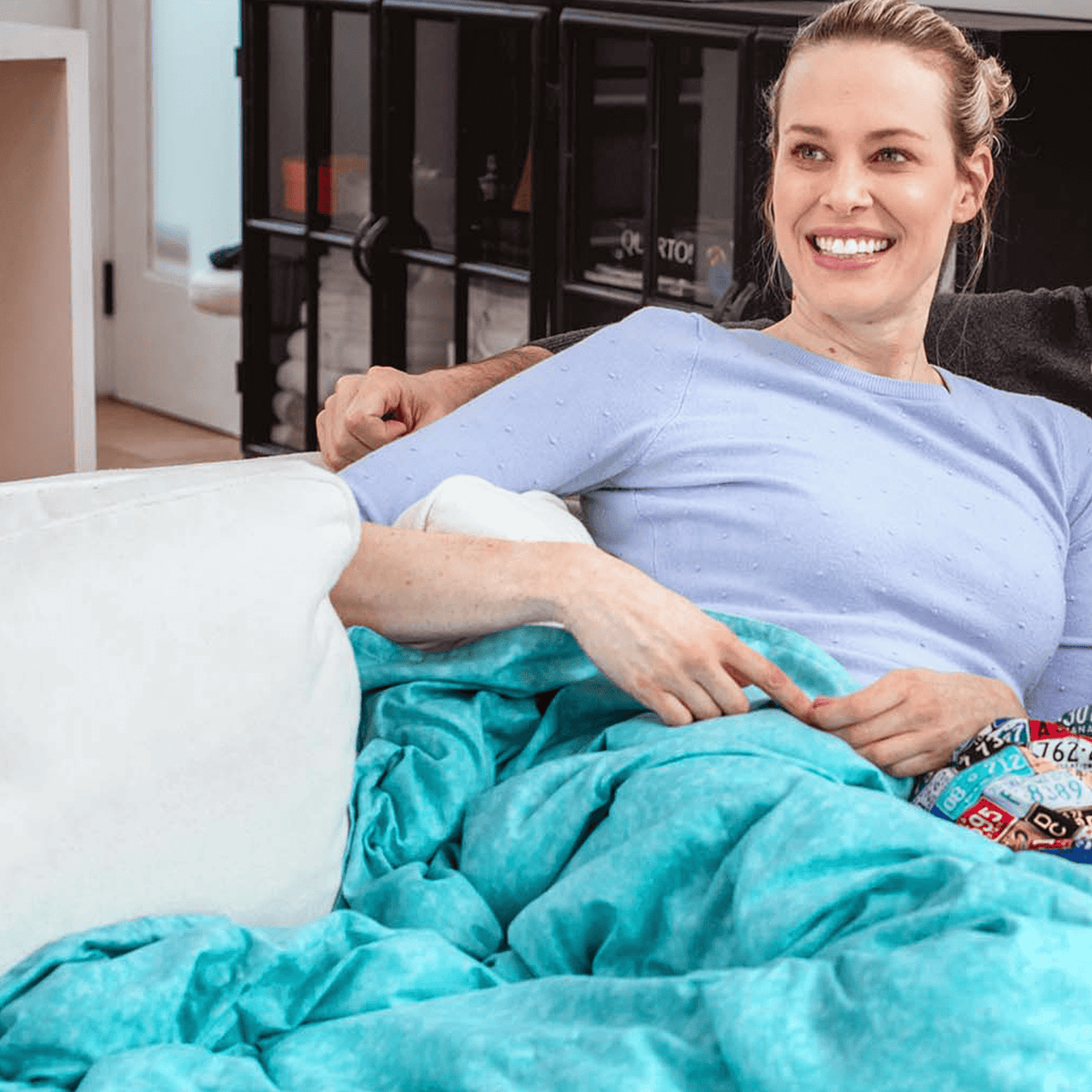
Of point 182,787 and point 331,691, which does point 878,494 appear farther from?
point 182,787

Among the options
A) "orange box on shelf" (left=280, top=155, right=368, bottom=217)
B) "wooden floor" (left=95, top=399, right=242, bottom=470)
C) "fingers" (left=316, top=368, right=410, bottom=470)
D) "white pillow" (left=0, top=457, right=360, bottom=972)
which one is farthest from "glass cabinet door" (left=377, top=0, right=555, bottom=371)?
"white pillow" (left=0, top=457, right=360, bottom=972)

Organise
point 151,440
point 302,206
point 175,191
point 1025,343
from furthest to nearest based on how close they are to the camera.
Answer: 1. point 175,191
2. point 151,440
3. point 302,206
4. point 1025,343

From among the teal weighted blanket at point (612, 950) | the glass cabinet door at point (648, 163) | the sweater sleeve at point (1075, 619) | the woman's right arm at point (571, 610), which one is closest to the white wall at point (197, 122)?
the glass cabinet door at point (648, 163)

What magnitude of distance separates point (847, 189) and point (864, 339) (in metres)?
0.13

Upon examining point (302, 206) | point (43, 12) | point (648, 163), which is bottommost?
point (302, 206)

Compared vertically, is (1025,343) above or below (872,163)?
below

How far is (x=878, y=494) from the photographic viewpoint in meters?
1.36

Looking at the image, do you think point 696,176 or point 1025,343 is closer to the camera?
point 1025,343

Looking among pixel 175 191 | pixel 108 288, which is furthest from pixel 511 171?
pixel 108 288

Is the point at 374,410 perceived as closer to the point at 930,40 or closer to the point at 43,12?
the point at 930,40

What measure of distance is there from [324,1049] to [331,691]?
223mm

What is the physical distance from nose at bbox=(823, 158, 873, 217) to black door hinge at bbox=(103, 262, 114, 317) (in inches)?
145

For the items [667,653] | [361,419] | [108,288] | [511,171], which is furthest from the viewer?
[108,288]

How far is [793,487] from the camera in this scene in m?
1.34
